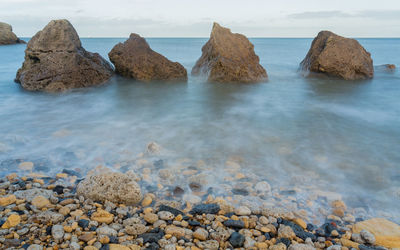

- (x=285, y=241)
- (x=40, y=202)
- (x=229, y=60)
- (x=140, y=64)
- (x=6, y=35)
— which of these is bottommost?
(x=285, y=241)

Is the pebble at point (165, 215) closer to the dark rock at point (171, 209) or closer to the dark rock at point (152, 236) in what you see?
the dark rock at point (171, 209)

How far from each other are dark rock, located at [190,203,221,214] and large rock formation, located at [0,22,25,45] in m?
45.7

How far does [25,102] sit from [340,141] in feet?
22.3

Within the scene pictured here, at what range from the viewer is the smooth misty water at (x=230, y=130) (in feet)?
12.9

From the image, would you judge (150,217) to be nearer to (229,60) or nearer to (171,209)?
(171,209)

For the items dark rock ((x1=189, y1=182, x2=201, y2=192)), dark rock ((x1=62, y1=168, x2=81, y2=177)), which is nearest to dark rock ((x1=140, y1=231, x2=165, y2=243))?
dark rock ((x1=189, y1=182, x2=201, y2=192))

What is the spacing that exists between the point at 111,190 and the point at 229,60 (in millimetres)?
7472

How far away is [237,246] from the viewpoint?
2473 millimetres

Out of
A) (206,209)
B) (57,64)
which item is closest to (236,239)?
(206,209)

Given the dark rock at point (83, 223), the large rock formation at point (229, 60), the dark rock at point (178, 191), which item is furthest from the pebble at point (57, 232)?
the large rock formation at point (229, 60)

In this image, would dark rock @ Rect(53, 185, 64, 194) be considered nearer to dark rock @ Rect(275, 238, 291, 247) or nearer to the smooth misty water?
the smooth misty water

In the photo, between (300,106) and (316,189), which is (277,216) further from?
(300,106)

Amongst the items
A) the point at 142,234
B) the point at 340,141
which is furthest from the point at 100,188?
the point at 340,141

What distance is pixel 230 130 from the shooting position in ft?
18.0
